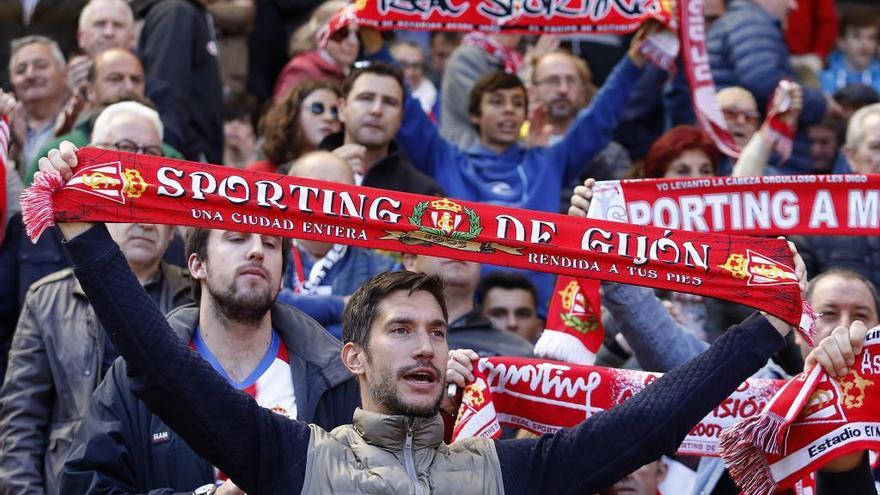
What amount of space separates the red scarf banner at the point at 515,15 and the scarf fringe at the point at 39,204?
144 inches

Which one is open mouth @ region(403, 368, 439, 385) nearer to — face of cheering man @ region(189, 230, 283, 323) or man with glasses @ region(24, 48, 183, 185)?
face of cheering man @ region(189, 230, 283, 323)

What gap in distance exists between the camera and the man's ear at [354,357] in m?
5.13

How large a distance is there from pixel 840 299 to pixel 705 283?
137 cm

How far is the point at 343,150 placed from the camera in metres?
8.09

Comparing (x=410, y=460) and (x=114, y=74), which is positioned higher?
(x=114, y=74)

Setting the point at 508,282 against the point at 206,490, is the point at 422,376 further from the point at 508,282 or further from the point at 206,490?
the point at 508,282

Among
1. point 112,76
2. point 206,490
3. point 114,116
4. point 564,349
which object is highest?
point 112,76

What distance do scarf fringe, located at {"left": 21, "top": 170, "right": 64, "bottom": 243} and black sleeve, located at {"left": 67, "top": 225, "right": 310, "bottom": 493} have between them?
11cm

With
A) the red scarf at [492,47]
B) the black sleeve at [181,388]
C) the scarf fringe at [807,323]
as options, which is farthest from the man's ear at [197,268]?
the red scarf at [492,47]

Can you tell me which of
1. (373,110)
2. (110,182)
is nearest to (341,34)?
(373,110)

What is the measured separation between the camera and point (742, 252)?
5.32 metres

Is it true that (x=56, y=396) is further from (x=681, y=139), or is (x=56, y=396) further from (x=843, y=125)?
(x=843, y=125)

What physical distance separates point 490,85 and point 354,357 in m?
4.17

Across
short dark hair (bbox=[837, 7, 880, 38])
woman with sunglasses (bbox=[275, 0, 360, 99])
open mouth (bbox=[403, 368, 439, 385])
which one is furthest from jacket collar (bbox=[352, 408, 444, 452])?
short dark hair (bbox=[837, 7, 880, 38])
